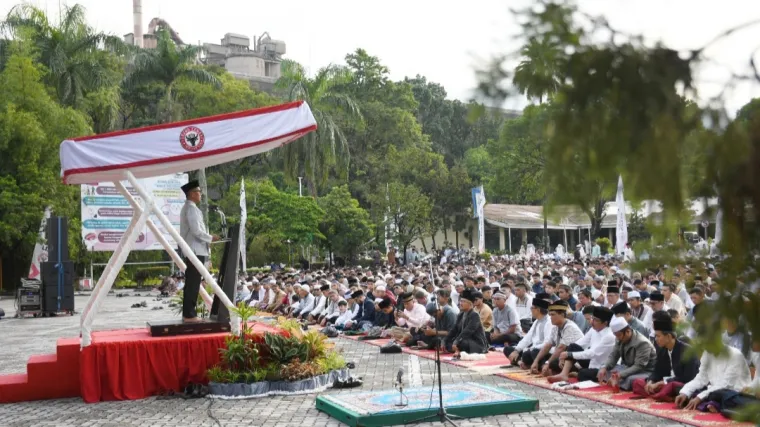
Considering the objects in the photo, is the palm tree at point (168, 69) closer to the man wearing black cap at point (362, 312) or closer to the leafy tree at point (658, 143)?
the man wearing black cap at point (362, 312)

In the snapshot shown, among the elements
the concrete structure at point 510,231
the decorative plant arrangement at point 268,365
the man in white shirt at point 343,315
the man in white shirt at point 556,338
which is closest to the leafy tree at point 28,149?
the man in white shirt at point 343,315

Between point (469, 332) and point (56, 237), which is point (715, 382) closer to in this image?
point (469, 332)

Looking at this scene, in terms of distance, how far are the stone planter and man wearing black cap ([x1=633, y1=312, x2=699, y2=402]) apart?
3529 mm

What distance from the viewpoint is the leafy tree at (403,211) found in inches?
1564

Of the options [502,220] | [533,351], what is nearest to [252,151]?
[533,351]

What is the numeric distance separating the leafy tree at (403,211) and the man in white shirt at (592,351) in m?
29.2

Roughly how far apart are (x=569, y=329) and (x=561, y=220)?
8363 mm

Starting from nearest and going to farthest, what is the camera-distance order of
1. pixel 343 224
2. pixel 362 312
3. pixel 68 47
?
1. pixel 362 312
2. pixel 68 47
3. pixel 343 224

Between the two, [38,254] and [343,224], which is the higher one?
[343,224]

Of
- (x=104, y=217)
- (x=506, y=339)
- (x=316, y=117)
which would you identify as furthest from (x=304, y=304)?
A: (x=316, y=117)

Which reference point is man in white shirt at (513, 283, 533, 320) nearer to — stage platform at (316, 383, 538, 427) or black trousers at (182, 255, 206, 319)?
stage platform at (316, 383, 538, 427)

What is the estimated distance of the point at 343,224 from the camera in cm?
3669

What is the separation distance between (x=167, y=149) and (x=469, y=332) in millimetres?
5370

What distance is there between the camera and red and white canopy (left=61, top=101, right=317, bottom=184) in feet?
30.3
